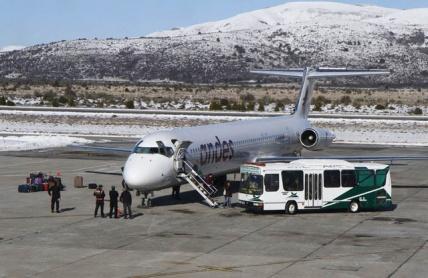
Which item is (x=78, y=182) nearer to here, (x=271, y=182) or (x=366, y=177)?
(x=271, y=182)

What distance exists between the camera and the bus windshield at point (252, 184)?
36969mm

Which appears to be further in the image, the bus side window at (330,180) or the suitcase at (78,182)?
the suitcase at (78,182)

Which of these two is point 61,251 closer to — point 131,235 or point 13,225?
point 131,235

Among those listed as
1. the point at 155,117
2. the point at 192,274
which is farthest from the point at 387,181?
the point at 155,117

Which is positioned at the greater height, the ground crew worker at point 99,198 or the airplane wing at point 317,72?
the airplane wing at point 317,72

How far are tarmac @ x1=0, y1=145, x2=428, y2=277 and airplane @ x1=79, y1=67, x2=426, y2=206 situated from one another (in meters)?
1.54

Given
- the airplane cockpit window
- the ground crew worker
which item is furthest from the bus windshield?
the ground crew worker

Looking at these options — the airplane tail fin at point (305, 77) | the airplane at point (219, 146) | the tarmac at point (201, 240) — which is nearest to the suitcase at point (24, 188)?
the tarmac at point (201, 240)

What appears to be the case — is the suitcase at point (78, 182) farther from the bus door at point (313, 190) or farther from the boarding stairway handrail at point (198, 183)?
the bus door at point (313, 190)

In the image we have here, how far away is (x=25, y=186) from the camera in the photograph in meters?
43.9

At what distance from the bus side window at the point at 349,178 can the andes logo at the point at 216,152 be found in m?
6.62

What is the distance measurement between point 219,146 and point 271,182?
17.5ft

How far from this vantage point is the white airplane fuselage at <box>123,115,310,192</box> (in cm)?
3719

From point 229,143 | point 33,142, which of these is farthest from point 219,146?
point 33,142
